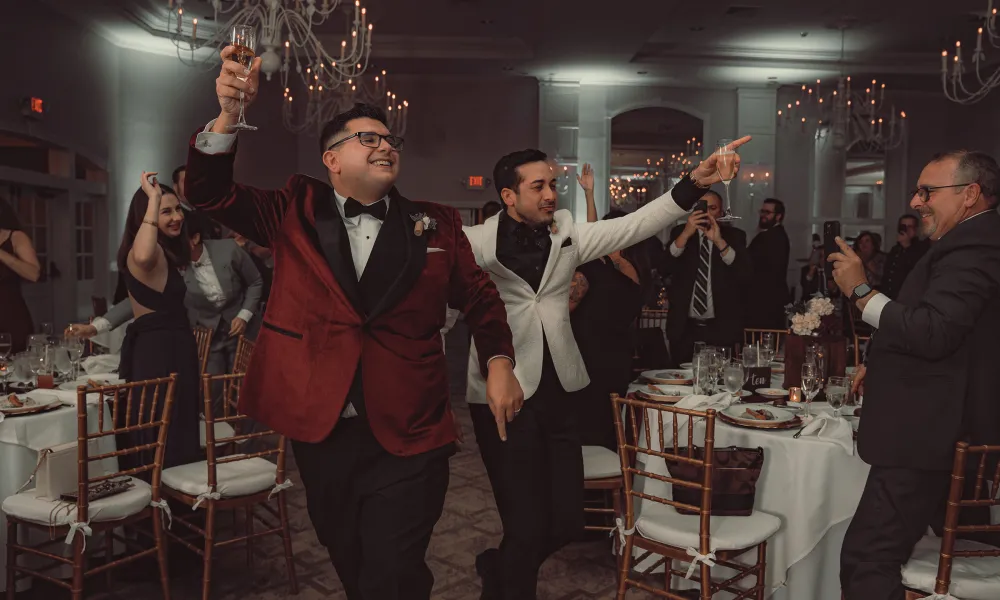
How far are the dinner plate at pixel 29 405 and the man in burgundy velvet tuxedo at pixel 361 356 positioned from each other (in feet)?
5.61

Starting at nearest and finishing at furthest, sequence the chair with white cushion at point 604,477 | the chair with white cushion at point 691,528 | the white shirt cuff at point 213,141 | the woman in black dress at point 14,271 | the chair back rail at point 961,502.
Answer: the white shirt cuff at point 213,141, the chair back rail at point 961,502, the chair with white cushion at point 691,528, the chair with white cushion at point 604,477, the woman in black dress at point 14,271

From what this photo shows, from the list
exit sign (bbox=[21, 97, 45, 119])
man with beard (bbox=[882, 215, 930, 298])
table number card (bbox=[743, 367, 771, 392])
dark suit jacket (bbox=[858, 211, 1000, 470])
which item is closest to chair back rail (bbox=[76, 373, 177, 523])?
table number card (bbox=[743, 367, 771, 392])

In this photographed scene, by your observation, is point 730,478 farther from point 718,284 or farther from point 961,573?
point 718,284

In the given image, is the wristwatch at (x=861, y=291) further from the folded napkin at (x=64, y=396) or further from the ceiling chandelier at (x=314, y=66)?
the ceiling chandelier at (x=314, y=66)

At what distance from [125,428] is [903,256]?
7.64 m

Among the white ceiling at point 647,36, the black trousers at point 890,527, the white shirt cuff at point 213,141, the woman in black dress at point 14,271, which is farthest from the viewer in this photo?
the white ceiling at point 647,36

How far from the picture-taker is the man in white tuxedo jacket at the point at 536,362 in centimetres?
282

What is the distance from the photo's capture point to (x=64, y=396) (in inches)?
139

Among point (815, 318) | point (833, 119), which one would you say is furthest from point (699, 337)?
point (833, 119)

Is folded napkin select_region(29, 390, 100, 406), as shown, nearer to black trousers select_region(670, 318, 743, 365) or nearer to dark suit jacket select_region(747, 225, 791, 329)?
black trousers select_region(670, 318, 743, 365)

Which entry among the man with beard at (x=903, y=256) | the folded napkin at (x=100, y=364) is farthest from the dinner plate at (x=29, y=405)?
the man with beard at (x=903, y=256)

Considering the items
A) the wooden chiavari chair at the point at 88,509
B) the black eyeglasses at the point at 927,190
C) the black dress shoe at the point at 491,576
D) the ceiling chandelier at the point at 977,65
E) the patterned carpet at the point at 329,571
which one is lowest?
the patterned carpet at the point at 329,571

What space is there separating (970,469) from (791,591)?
86 centimetres

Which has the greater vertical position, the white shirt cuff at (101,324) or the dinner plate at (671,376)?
the white shirt cuff at (101,324)
